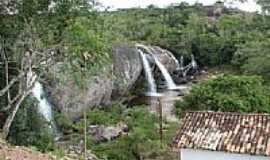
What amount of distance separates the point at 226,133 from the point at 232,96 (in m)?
5.09

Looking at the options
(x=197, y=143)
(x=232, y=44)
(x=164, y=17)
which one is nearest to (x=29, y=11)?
(x=197, y=143)

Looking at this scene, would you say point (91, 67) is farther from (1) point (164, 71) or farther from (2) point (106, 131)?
(1) point (164, 71)

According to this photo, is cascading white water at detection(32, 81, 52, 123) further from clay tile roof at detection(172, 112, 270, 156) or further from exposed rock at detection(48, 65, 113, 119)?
clay tile roof at detection(172, 112, 270, 156)

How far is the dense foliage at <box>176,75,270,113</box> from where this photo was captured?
69.1ft

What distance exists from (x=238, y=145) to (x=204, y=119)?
168cm

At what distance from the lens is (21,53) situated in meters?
15.0

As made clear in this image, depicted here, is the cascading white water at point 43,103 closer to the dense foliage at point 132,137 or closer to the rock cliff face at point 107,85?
the rock cliff face at point 107,85

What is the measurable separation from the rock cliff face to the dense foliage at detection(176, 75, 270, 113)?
399 cm

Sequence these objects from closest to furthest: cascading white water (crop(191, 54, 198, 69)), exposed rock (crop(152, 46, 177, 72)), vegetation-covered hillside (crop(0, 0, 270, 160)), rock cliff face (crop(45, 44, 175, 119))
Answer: vegetation-covered hillside (crop(0, 0, 270, 160)) < rock cliff face (crop(45, 44, 175, 119)) < exposed rock (crop(152, 46, 177, 72)) < cascading white water (crop(191, 54, 198, 69))

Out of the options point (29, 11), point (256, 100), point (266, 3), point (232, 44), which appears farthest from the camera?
point (266, 3)

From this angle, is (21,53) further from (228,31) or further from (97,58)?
(228,31)

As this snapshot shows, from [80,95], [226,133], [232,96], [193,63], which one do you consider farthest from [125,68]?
[226,133]

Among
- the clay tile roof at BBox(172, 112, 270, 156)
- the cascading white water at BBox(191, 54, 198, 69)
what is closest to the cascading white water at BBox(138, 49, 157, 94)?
the cascading white water at BBox(191, 54, 198, 69)

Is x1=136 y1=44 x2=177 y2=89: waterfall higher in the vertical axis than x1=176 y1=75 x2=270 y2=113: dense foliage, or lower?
lower
